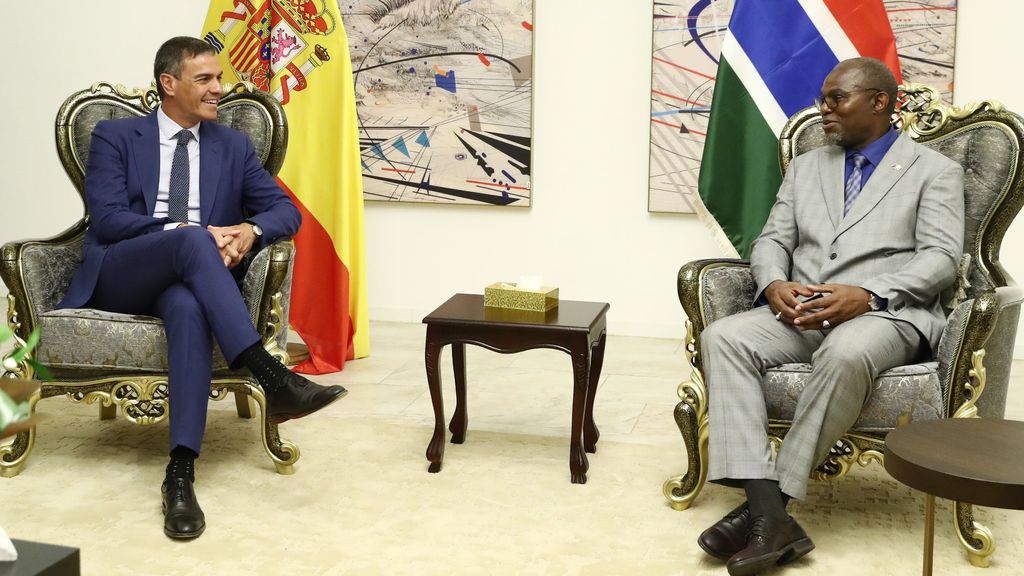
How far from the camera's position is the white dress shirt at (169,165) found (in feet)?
11.9

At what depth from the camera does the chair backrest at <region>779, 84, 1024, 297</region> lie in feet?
10.4

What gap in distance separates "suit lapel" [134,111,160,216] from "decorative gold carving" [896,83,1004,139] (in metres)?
2.45

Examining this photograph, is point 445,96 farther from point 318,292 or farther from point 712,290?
point 712,290

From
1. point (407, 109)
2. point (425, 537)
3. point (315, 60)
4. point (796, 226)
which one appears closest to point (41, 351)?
point (425, 537)

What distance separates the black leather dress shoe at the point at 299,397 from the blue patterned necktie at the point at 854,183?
1610mm

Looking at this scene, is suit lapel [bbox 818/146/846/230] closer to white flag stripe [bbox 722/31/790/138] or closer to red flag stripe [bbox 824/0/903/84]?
white flag stripe [bbox 722/31/790/138]

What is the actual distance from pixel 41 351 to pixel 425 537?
139 centimetres

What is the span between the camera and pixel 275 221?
3.60 m

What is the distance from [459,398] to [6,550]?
2118mm

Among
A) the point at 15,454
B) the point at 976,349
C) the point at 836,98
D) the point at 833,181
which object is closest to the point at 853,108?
the point at 836,98

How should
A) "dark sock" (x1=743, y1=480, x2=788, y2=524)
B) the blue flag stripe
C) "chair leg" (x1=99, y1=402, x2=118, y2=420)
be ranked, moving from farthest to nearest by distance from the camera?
the blue flag stripe → "chair leg" (x1=99, y1=402, x2=118, y2=420) → "dark sock" (x1=743, y1=480, x2=788, y2=524)

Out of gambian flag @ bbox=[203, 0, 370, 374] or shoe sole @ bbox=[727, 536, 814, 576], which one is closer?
shoe sole @ bbox=[727, 536, 814, 576]

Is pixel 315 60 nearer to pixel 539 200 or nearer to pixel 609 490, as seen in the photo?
pixel 539 200

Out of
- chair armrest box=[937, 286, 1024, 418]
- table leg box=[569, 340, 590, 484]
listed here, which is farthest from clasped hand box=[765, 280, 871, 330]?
table leg box=[569, 340, 590, 484]
